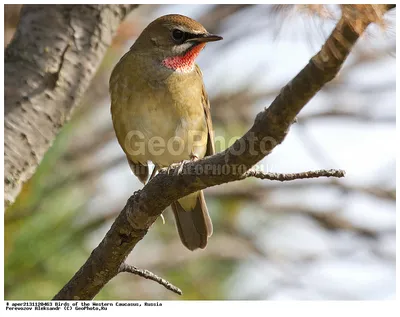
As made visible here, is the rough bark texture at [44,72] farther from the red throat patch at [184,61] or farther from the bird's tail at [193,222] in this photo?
the bird's tail at [193,222]

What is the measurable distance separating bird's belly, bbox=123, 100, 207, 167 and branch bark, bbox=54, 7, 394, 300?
3.21ft

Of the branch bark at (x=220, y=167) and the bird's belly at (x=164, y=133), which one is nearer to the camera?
the branch bark at (x=220, y=167)

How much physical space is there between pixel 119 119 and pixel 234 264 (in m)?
1.77

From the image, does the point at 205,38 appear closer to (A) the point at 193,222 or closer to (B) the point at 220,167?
(A) the point at 193,222

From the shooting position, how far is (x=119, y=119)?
12.9ft

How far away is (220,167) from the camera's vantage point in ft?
7.77

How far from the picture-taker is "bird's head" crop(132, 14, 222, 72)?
3965mm

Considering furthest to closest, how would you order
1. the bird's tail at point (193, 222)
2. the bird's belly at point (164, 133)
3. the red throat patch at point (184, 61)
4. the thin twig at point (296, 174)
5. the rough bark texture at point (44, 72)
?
the bird's tail at point (193, 222), the red throat patch at point (184, 61), the bird's belly at point (164, 133), the rough bark texture at point (44, 72), the thin twig at point (296, 174)

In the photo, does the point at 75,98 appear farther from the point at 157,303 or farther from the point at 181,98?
the point at 157,303

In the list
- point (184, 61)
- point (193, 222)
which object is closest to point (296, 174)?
point (184, 61)

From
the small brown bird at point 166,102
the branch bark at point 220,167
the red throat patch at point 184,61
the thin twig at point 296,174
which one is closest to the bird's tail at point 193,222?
the small brown bird at point 166,102

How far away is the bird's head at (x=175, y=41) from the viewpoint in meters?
3.96

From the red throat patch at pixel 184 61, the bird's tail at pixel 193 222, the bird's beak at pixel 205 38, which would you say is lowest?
the bird's tail at pixel 193 222

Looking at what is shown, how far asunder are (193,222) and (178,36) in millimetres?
1091
